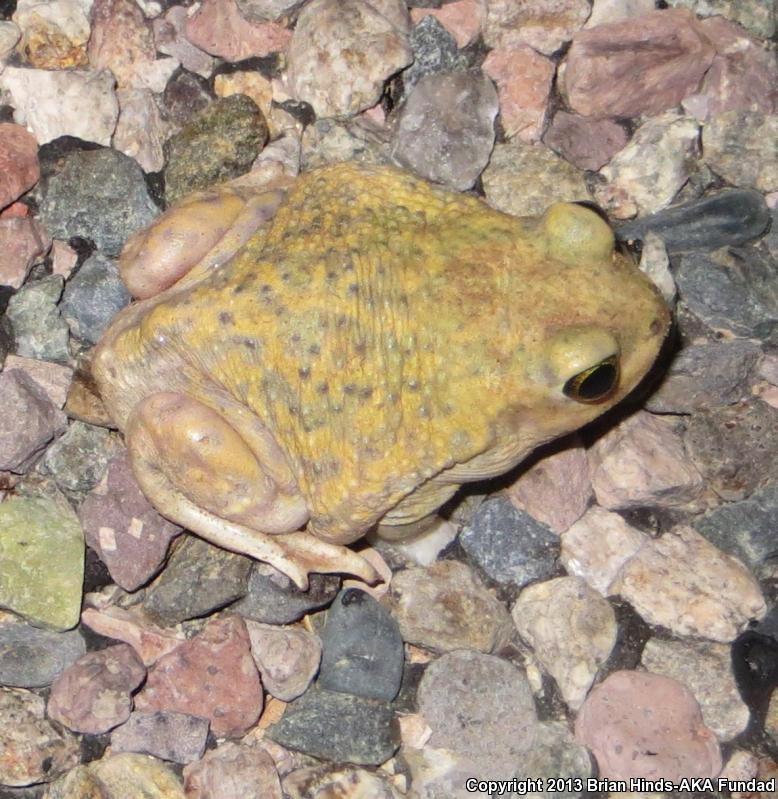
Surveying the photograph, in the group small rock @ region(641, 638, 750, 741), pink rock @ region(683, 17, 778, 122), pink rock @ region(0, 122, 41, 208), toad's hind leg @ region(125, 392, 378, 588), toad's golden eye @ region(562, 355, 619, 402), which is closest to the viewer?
toad's golden eye @ region(562, 355, 619, 402)

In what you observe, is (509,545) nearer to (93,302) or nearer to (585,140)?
(585,140)

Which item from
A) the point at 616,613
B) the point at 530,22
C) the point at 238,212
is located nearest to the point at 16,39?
the point at 238,212

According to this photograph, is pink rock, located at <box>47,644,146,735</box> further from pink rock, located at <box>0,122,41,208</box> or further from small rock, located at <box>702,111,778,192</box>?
small rock, located at <box>702,111,778,192</box>

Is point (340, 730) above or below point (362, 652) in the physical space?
below

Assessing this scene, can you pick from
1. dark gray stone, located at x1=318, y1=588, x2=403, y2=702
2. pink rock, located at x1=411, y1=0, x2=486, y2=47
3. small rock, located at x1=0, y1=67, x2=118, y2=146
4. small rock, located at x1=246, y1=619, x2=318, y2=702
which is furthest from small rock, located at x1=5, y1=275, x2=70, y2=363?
pink rock, located at x1=411, y1=0, x2=486, y2=47

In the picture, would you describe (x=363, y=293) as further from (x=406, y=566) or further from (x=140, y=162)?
(x=140, y=162)

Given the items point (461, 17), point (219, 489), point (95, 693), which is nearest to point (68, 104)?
point (461, 17)

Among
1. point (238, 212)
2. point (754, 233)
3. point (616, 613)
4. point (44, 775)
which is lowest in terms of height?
point (44, 775)
